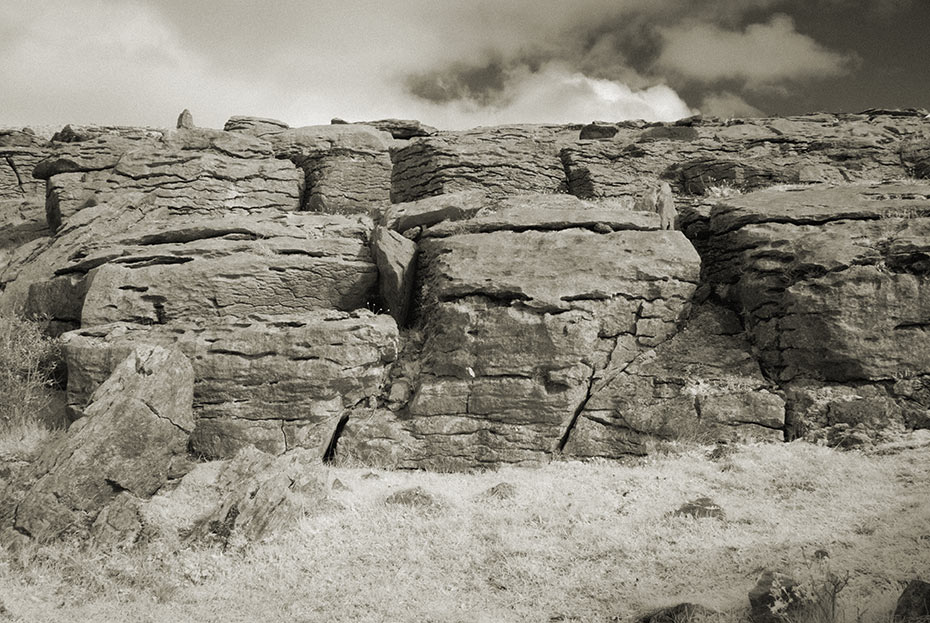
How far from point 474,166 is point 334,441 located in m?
13.8

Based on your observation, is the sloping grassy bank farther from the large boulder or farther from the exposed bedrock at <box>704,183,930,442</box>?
the exposed bedrock at <box>704,183,930,442</box>

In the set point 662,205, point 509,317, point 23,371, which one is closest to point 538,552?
point 509,317

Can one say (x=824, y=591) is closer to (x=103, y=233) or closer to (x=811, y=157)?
(x=103, y=233)

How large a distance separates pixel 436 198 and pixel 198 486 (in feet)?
38.0

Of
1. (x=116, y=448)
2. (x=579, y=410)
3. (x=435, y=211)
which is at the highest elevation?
(x=435, y=211)

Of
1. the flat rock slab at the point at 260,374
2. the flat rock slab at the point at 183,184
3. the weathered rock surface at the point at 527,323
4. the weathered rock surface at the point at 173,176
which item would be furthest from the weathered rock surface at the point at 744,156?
the flat rock slab at the point at 260,374

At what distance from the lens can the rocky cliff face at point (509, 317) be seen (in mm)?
14797

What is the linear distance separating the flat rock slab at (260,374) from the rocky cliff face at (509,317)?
49 mm

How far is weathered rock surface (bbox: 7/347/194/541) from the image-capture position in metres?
11.3

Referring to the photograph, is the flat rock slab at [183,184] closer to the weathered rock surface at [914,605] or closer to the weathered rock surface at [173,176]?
the weathered rock surface at [173,176]

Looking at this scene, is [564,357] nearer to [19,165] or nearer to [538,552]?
[538,552]

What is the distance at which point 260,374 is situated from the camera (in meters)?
14.8

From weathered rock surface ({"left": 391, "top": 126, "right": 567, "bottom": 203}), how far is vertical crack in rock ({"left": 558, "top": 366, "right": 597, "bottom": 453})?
1089 centimetres

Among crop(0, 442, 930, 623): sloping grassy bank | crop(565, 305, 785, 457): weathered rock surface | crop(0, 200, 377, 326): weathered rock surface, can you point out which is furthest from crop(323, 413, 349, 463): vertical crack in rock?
crop(565, 305, 785, 457): weathered rock surface
